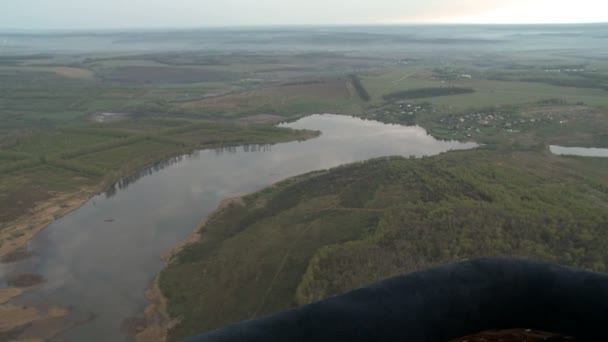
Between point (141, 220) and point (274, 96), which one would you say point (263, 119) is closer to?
point (274, 96)

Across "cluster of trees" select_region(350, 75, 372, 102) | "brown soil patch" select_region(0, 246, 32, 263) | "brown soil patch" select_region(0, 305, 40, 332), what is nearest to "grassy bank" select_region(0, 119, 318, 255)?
"brown soil patch" select_region(0, 246, 32, 263)

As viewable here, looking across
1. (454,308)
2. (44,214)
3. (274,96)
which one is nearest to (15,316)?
(44,214)

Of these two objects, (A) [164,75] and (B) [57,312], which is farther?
(A) [164,75]

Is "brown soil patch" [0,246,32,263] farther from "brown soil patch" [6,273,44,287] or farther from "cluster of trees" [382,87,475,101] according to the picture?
"cluster of trees" [382,87,475,101]

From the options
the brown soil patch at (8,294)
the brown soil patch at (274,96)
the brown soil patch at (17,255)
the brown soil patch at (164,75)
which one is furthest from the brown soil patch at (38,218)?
the brown soil patch at (164,75)

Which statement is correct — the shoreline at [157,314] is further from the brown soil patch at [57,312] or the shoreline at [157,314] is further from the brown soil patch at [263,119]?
the brown soil patch at [263,119]

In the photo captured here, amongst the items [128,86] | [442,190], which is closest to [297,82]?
[128,86]
